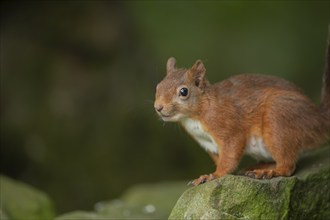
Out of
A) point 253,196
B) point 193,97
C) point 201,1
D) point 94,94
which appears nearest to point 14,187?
point 193,97

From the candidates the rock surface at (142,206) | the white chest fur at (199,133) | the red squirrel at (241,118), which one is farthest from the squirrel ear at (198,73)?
the rock surface at (142,206)

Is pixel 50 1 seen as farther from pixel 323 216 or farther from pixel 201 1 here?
pixel 323 216

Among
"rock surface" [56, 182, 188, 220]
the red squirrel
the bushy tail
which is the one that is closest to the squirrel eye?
the red squirrel

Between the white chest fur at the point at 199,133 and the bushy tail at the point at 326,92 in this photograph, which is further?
the bushy tail at the point at 326,92

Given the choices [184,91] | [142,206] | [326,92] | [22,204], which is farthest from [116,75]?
[184,91]

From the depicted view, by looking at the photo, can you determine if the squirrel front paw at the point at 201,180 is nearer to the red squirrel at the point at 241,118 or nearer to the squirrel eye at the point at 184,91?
the red squirrel at the point at 241,118
